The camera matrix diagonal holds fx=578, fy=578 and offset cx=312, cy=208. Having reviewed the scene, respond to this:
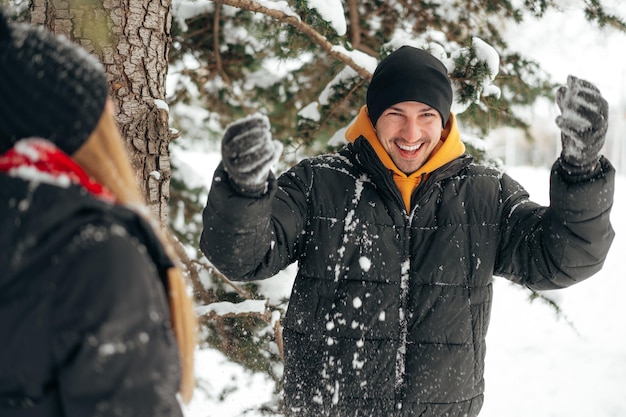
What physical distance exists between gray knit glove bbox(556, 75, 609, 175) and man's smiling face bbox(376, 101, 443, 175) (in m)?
0.54

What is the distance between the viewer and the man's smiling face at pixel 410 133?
8.07ft

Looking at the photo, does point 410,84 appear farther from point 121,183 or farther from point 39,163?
point 39,163

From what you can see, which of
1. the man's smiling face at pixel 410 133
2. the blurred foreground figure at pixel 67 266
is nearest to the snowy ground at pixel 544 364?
the man's smiling face at pixel 410 133

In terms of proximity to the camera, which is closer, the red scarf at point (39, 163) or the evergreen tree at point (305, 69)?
the red scarf at point (39, 163)

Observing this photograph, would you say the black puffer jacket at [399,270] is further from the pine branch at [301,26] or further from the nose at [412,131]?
the pine branch at [301,26]

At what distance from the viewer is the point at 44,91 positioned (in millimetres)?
1145

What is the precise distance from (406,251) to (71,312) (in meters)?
1.50

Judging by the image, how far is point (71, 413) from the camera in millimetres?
1119

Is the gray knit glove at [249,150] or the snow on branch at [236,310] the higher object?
the gray knit glove at [249,150]

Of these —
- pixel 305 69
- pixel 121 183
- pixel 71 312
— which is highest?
pixel 305 69

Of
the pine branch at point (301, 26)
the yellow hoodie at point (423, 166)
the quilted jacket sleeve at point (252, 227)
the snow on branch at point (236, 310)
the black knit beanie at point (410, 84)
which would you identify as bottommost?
the snow on branch at point (236, 310)

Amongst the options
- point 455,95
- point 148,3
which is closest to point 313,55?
point 455,95

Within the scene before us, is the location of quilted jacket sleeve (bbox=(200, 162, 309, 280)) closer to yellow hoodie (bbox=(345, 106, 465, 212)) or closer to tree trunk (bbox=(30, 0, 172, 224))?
yellow hoodie (bbox=(345, 106, 465, 212))

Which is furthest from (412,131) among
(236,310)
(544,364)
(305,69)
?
(544,364)
